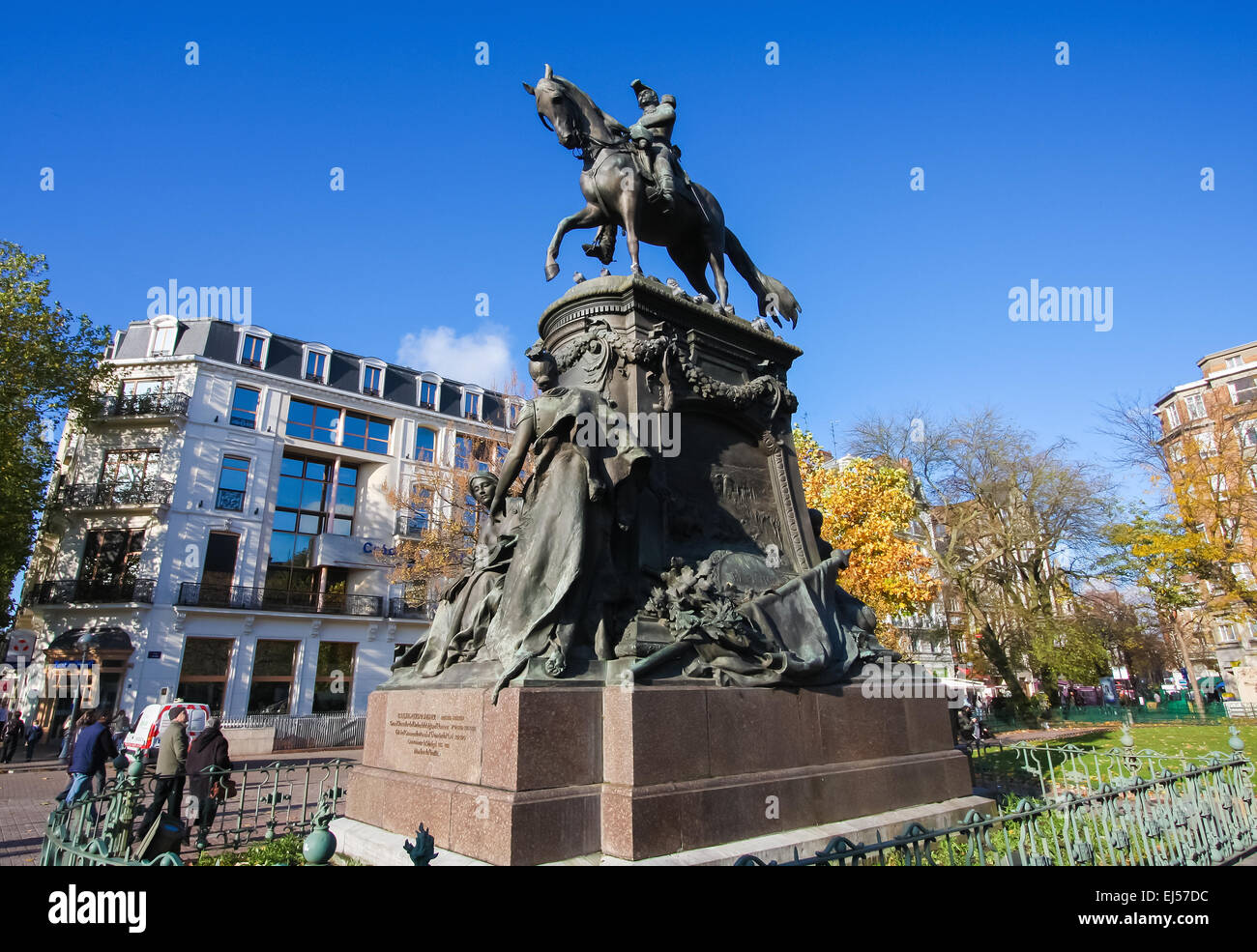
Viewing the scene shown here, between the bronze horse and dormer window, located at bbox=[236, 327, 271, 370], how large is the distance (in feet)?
118

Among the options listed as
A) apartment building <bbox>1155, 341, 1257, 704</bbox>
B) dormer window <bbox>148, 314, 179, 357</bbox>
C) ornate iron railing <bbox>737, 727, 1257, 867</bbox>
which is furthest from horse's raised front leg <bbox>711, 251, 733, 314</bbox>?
dormer window <bbox>148, 314, 179, 357</bbox>

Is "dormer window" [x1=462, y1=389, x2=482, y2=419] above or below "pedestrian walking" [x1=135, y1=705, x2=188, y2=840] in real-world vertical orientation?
above

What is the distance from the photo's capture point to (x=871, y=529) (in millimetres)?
29375

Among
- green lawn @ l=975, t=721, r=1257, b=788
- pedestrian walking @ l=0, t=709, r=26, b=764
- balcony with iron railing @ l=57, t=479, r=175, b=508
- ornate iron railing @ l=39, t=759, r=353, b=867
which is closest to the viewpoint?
ornate iron railing @ l=39, t=759, r=353, b=867

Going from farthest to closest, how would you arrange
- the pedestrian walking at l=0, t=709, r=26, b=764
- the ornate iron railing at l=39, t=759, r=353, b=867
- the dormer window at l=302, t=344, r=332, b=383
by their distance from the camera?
the dormer window at l=302, t=344, r=332, b=383 < the pedestrian walking at l=0, t=709, r=26, b=764 < the ornate iron railing at l=39, t=759, r=353, b=867

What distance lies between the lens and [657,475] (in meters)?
7.63

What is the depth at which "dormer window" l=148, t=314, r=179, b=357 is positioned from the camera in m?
39.0

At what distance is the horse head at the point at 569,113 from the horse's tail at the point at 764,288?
2.34 metres

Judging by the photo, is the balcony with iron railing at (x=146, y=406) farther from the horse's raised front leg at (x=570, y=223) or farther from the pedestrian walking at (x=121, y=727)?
the horse's raised front leg at (x=570, y=223)

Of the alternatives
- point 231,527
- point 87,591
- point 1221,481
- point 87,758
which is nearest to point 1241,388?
point 1221,481

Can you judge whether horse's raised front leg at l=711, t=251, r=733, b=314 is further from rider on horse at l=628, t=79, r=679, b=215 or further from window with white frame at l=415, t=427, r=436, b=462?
window with white frame at l=415, t=427, r=436, b=462
